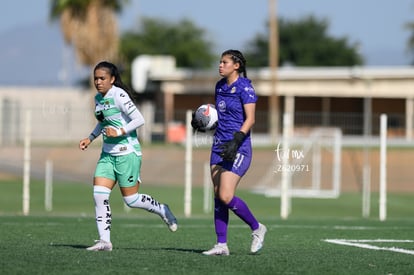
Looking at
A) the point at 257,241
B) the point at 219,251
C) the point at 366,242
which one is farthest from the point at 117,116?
the point at 366,242

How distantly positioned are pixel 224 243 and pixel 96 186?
1.54m

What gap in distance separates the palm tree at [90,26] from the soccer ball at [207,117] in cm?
4082

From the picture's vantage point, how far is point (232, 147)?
11.8m

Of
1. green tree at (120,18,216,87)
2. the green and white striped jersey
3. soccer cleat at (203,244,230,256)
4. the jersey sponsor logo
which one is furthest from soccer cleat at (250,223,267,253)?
green tree at (120,18,216,87)

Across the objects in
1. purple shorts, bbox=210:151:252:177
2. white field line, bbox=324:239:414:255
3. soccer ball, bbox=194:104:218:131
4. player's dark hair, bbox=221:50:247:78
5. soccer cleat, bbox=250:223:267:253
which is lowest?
white field line, bbox=324:239:414:255

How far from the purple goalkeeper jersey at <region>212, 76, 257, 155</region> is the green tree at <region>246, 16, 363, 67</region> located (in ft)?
300

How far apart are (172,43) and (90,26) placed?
48.6 m

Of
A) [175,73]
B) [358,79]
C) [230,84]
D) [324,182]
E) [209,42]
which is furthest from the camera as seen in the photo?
[209,42]

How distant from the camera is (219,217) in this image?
12328 mm

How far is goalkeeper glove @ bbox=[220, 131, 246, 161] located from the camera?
A: 38.9 ft

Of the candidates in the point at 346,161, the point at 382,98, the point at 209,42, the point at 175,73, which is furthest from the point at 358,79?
the point at 209,42

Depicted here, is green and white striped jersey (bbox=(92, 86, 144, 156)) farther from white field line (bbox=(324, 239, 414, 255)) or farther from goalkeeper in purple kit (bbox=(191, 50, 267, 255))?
white field line (bbox=(324, 239, 414, 255))

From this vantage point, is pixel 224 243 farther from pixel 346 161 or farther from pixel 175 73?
pixel 175 73

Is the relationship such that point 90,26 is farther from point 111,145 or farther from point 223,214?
point 223,214
